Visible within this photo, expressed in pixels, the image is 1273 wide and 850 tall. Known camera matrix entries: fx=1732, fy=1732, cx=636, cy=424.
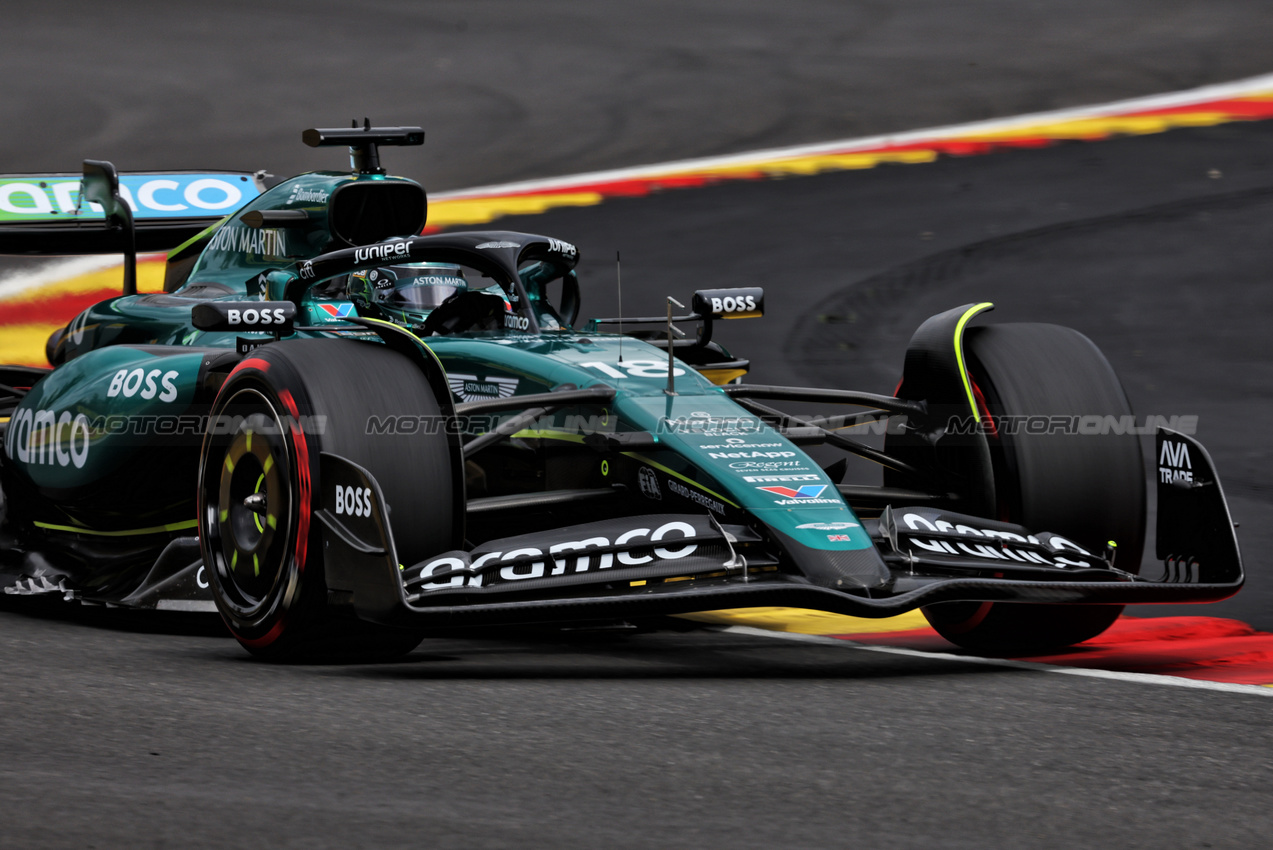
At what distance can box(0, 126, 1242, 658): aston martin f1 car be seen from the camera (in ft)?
16.1

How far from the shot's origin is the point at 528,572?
16.1 ft

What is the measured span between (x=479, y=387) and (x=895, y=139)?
12.5 m

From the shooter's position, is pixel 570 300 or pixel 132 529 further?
pixel 570 300

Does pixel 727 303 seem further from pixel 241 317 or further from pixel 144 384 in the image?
pixel 144 384

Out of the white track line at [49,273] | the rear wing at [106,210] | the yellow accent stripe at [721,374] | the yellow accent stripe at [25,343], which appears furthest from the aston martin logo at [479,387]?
the white track line at [49,273]

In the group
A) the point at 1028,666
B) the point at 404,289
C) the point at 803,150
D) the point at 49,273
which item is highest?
the point at 803,150

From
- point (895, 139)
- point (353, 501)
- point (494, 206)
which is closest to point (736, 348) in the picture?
point (494, 206)

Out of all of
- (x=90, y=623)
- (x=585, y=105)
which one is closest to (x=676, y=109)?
(x=585, y=105)

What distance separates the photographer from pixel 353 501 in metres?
4.93

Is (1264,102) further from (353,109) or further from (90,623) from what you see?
(90,623)

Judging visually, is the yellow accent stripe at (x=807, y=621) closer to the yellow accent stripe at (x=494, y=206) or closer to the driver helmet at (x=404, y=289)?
the driver helmet at (x=404, y=289)

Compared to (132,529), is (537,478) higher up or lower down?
higher up

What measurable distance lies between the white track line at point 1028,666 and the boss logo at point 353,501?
1753mm

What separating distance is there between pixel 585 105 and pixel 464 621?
15.8 metres
